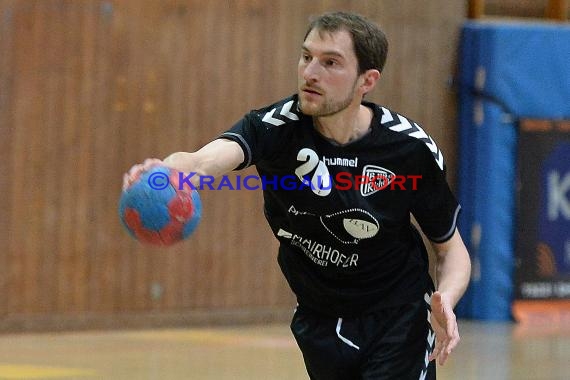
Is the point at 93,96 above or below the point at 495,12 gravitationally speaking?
below

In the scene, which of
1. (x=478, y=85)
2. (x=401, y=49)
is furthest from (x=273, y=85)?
(x=478, y=85)

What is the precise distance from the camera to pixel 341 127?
4.46 m

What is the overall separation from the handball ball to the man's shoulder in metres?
0.71

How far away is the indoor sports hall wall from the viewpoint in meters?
10.4

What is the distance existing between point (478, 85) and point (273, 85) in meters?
2.56

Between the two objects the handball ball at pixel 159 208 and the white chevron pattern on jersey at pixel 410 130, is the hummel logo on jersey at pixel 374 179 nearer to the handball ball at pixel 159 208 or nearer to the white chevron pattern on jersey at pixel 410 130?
the white chevron pattern on jersey at pixel 410 130

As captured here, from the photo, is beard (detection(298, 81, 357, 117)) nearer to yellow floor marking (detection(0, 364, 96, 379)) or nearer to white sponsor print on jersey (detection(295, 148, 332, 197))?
white sponsor print on jersey (detection(295, 148, 332, 197))

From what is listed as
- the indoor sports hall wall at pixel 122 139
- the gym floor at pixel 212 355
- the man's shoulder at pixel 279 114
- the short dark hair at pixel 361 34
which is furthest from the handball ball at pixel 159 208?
the indoor sports hall wall at pixel 122 139

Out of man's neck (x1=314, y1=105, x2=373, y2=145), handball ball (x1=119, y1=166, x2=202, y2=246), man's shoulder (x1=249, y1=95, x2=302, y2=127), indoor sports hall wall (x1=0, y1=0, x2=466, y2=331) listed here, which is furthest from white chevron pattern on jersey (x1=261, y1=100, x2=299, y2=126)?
indoor sports hall wall (x1=0, y1=0, x2=466, y2=331)

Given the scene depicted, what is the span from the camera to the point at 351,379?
4.58 meters

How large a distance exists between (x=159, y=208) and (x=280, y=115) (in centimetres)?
94

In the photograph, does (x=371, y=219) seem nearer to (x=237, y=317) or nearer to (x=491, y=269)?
(x=237, y=317)

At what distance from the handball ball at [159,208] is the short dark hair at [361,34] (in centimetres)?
99

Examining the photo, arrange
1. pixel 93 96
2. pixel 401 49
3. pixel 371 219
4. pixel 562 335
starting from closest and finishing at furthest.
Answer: pixel 371 219 < pixel 93 96 < pixel 562 335 < pixel 401 49
